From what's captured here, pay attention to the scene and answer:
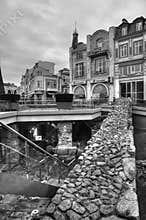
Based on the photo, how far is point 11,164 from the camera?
489cm

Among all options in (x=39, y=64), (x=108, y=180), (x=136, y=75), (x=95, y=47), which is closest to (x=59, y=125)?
(x=108, y=180)

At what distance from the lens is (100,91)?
25.9 m

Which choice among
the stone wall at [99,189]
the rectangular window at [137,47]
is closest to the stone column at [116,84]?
the rectangular window at [137,47]

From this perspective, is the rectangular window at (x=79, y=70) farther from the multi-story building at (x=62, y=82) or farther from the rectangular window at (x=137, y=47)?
the multi-story building at (x=62, y=82)

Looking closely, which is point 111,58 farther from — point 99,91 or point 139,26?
point 139,26

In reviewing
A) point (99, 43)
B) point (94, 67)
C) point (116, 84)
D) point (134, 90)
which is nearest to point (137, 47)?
point (116, 84)

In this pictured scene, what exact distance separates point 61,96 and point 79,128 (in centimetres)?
472

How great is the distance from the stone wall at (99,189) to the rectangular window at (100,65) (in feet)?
72.5

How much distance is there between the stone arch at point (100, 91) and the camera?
2539cm

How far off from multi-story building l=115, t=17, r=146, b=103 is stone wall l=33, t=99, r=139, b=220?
19.3 meters

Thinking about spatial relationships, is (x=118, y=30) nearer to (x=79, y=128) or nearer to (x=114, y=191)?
(x=79, y=128)

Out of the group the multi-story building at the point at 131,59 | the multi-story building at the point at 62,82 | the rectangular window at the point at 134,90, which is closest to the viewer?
the multi-story building at the point at 131,59

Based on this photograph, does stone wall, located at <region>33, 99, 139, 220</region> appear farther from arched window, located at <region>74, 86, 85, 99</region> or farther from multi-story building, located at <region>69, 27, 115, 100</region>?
arched window, located at <region>74, 86, 85, 99</region>

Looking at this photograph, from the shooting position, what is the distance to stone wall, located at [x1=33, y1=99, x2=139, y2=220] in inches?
112
